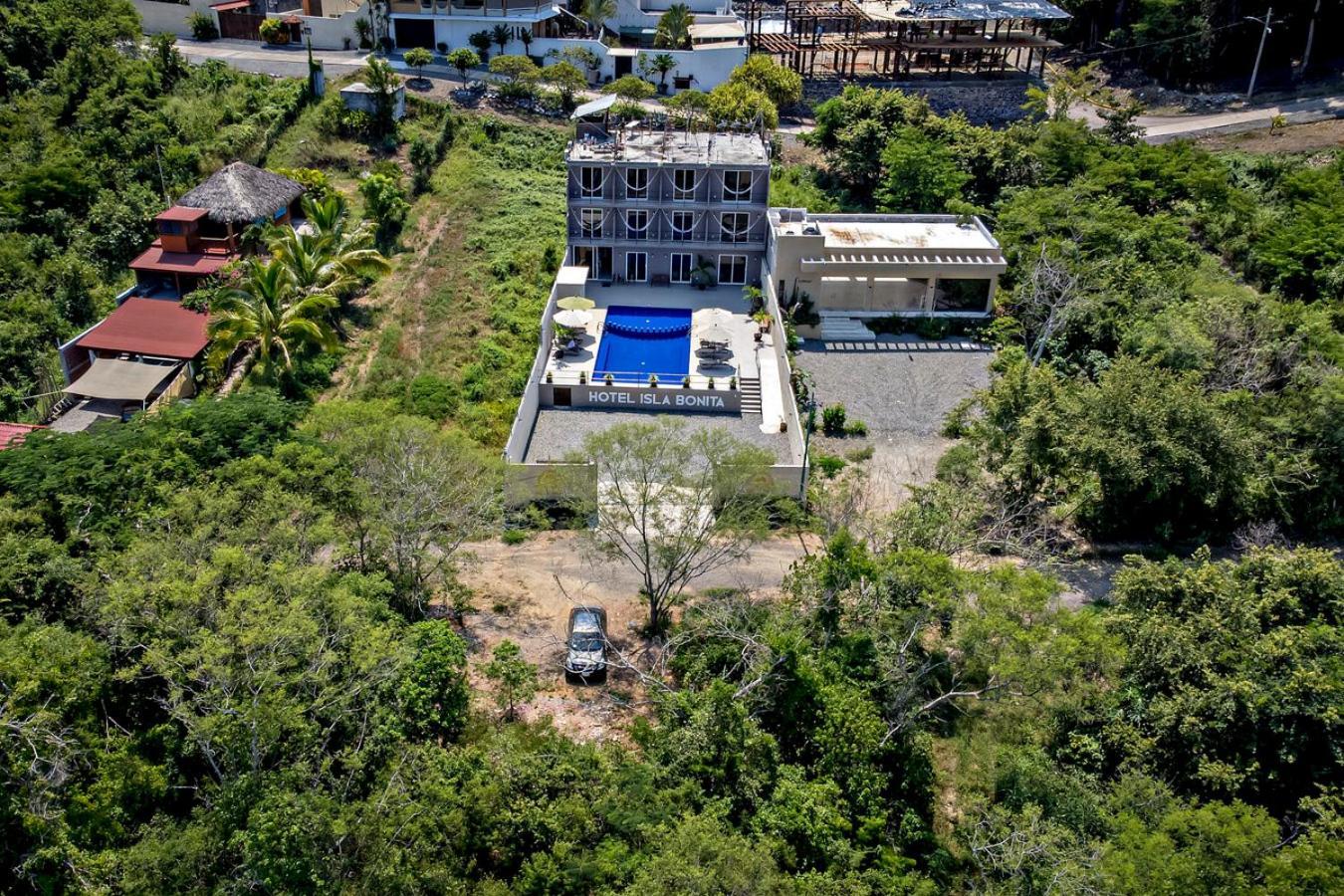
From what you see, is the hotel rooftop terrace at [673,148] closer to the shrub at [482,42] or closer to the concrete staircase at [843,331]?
the concrete staircase at [843,331]

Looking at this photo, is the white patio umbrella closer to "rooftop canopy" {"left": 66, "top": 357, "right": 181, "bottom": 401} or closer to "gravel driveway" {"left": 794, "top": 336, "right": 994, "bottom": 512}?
"gravel driveway" {"left": 794, "top": 336, "right": 994, "bottom": 512}

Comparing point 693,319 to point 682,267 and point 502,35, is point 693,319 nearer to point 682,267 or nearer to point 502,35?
point 682,267

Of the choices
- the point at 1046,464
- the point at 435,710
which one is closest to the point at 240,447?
the point at 435,710

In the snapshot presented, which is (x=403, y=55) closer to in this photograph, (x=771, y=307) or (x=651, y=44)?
(x=651, y=44)

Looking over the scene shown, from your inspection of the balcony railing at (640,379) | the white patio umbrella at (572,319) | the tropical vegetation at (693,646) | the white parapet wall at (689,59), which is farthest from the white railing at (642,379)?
the white parapet wall at (689,59)

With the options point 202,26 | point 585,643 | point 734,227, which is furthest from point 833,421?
point 202,26

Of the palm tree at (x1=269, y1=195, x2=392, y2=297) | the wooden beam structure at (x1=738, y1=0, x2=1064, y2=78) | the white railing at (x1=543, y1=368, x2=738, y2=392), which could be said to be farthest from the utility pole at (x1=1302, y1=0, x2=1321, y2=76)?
the palm tree at (x1=269, y1=195, x2=392, y2=297)
